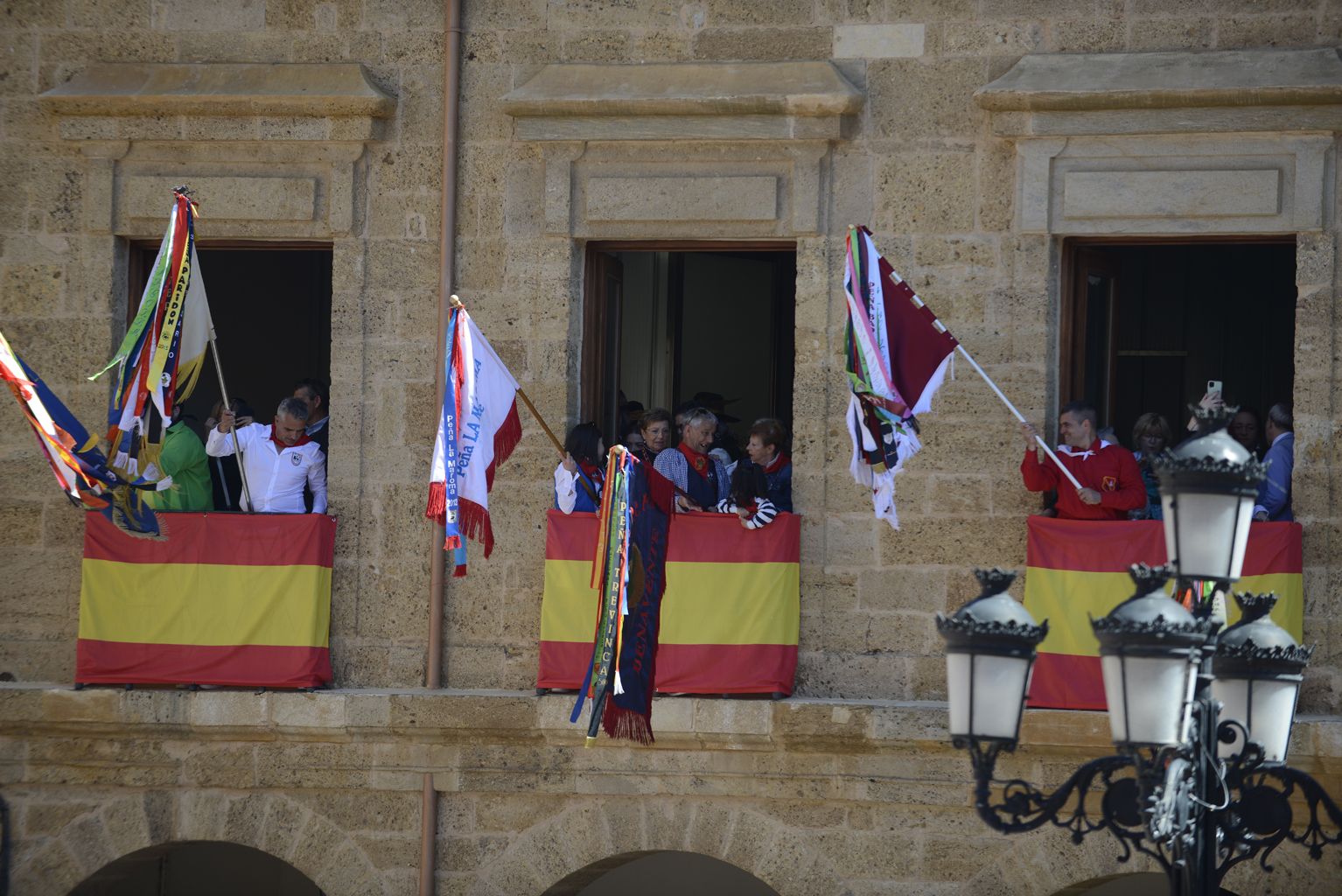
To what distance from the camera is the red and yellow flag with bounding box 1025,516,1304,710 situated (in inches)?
429

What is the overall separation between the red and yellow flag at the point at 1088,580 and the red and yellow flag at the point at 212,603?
3.70 metres

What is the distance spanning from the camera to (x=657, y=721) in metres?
11.4

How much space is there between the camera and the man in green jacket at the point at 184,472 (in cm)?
1193

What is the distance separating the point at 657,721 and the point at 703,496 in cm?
116

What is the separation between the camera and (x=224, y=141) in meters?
12.1

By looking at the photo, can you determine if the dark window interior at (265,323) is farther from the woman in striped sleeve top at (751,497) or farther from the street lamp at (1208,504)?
the street lamp at (1208,504)

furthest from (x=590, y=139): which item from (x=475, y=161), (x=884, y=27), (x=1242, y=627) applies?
(x=1242, y=627)

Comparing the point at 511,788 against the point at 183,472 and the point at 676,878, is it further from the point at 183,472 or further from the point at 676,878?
the point at 676,878

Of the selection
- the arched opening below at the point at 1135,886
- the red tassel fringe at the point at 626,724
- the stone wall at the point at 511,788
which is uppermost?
the red tassel fringe at the point at 626,724

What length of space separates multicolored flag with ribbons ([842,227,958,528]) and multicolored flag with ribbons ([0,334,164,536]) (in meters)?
3.52

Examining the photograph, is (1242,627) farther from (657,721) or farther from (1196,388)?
(1196,388)

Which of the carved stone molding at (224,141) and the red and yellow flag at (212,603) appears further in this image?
the carved stone molding at (224,141)

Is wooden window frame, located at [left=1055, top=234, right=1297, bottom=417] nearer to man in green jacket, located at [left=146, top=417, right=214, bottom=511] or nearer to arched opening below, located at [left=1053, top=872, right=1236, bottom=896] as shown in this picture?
arched opening below, located at [left=1053, top=872, right=1236, bottom=896]

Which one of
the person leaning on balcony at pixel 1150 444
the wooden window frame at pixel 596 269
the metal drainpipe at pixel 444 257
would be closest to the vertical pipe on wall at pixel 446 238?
the metal drainpipe at pixel 444 257
